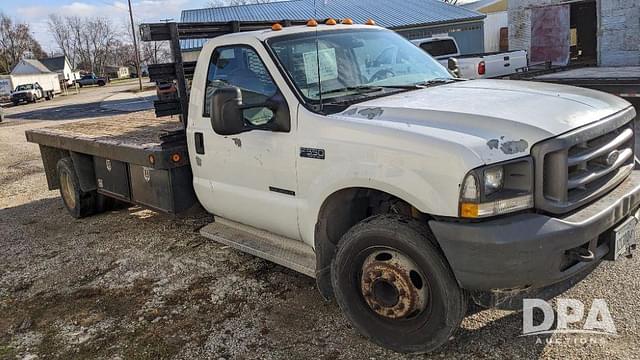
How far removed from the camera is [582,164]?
3.02 m

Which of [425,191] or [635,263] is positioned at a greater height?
[425,191]

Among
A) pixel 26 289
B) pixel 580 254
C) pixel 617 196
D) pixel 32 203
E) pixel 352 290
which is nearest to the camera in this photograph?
pixel 580 254

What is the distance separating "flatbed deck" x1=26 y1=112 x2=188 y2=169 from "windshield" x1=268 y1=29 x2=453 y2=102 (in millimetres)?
1462

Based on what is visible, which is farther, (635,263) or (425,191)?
(635,263)

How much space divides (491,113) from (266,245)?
2.01 m

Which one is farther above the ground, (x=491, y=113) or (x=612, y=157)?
(x=491, y=113)

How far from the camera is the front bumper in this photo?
2.74 metres

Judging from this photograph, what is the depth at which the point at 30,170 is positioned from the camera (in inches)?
458

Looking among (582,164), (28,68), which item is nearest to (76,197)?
(582,164)

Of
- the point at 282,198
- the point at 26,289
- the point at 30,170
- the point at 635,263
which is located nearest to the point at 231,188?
the point at 282,198

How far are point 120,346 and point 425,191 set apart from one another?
2403 mm

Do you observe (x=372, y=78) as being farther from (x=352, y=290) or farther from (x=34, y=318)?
(x=34, y=318)

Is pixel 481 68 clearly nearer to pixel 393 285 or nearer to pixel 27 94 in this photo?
pixel 393 285

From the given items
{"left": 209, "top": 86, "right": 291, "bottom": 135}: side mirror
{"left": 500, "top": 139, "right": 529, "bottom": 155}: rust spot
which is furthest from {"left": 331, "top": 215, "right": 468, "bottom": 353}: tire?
{"left": 209, "top": 86, "right": 291, "bottom": 135}: side mirror
